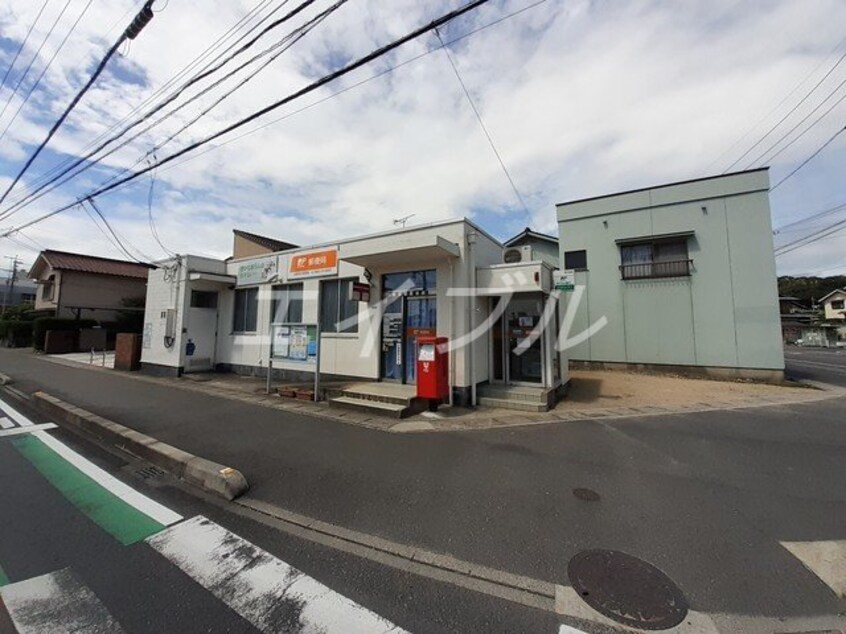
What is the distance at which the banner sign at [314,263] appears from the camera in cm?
983

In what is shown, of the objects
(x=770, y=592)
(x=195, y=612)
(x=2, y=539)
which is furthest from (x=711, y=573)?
(x=2, y=539)

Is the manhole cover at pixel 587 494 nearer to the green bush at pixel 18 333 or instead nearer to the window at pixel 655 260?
the window at pixel 655 260

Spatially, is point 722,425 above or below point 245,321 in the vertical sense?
below

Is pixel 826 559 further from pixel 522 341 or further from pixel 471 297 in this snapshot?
pixel 471 297

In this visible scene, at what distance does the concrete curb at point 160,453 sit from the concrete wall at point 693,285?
13.3m

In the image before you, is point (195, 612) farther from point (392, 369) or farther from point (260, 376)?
point (260, 376)

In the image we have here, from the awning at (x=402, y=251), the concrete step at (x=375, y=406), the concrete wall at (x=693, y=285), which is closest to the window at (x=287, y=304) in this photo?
the awning at (x=402, y=251)

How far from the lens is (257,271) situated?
11.5m

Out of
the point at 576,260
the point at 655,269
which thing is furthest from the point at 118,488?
the point at 655,269

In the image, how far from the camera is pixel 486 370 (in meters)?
8.60

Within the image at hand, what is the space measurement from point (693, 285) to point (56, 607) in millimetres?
15791

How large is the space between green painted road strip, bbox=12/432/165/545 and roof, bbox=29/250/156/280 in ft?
67.8

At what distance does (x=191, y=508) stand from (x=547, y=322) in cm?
720

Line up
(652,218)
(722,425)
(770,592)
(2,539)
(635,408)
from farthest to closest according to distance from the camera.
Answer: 1. (652,218)
2. (635,408)
3. (722,425)
4. (2,539)
5. (770,592)
